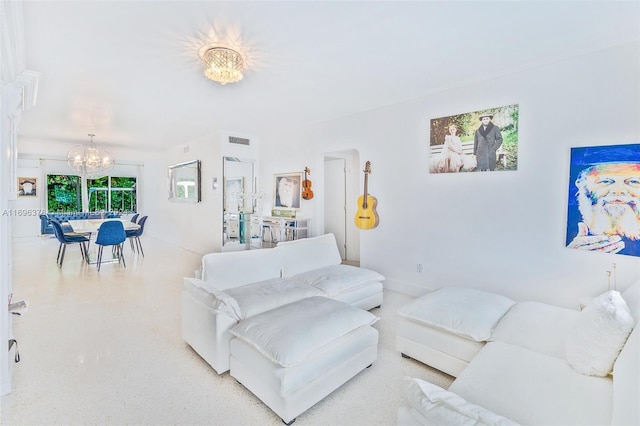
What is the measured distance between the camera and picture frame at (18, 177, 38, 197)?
25.2 ft

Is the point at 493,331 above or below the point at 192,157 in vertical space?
below

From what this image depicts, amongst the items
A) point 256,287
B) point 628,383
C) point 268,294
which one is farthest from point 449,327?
point 256,287

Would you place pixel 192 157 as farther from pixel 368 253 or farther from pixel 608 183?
pixel 608 183

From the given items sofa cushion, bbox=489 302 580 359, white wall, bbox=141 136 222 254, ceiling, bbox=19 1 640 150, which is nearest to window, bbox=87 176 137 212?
white wall, bbox=141 136 222 254

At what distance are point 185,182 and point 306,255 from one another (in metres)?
4.90

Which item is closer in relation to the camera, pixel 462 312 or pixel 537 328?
pixel 537 328

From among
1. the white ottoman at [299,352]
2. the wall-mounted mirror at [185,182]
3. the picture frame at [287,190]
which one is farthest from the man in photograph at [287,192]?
the white ottoman at [299,352]

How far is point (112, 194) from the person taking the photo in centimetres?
916

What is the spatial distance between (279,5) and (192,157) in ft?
17.9

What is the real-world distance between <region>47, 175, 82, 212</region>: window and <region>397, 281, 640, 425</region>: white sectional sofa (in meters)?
10.1

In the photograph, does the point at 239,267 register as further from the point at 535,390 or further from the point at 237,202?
the point at 237,202

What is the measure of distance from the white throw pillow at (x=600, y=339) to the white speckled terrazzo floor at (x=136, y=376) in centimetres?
84

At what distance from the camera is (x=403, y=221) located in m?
3.99

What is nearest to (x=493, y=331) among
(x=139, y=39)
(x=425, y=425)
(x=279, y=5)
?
(x=425, y=425)
